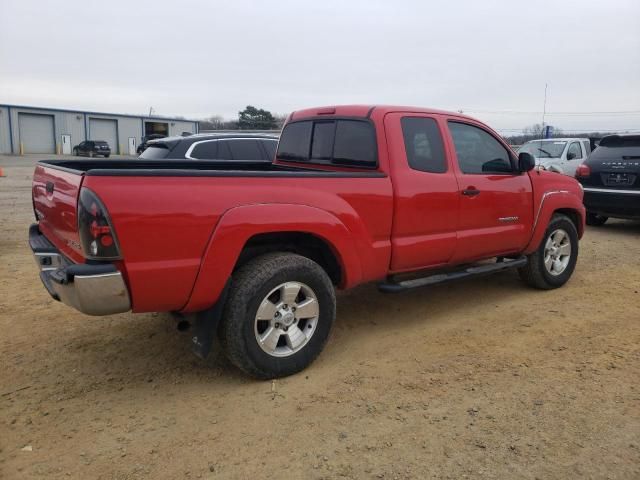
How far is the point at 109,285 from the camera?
9.71 ft

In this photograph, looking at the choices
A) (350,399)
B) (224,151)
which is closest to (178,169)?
(350,399)

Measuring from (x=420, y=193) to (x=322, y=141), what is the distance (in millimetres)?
1098

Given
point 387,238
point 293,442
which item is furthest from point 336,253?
point 293,442

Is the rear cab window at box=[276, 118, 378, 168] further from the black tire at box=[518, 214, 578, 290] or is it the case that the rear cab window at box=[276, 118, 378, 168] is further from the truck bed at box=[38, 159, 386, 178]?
the black tire at box=[518, 214, 578, 290]

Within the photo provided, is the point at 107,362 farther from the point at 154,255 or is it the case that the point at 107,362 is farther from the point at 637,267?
the point at 637,267

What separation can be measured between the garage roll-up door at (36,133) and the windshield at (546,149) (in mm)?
46132

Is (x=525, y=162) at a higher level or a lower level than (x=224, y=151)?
lower

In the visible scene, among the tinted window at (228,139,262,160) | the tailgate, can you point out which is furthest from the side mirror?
the tinted window at (228,139,262,160)

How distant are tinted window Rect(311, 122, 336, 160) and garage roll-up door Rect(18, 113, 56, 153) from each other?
4967cm

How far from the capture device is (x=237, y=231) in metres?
3.31

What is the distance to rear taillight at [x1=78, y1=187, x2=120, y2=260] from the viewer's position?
290cm

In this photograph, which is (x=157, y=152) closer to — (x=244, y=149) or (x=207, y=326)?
(x=244, y=149)

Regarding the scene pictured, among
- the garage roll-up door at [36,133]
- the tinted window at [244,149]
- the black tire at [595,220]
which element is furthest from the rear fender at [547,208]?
the garage roll-up door at [36,133]

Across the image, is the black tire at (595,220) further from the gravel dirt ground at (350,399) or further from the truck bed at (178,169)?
the truck bed at (178,169)
